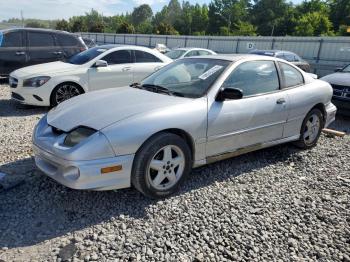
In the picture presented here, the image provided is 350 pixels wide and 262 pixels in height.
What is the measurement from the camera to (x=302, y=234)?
10.7 ft

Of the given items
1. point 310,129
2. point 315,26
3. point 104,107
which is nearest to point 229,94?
point 104,107

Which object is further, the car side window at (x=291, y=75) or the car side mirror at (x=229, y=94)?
the car side window at (x=291, y=75)

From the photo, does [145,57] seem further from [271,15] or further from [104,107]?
[271,15]

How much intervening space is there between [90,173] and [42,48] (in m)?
8.30

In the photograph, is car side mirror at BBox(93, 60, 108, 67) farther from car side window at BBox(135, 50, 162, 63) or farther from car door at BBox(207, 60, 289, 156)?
car door at BBox(207, 60, 289, 156)

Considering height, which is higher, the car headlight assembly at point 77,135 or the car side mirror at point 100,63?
the car side mirror at point 100,63

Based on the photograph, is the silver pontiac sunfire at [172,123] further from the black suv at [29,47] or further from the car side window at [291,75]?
the black suv at [29,47]

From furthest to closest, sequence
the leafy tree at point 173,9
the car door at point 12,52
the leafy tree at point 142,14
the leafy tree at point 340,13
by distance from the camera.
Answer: the leafy tree at point 142,14 → the leafy tree at point 173,9 → the leafy tree at point 340,13 → the car door at point 12,52

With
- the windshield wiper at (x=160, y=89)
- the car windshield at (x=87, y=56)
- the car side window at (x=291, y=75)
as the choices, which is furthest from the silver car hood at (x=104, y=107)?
the car windshield at (x=87, y=56)

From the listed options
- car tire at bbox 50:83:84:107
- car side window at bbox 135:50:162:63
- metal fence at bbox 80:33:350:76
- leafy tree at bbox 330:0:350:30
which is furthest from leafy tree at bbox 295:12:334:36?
car tire at bbox 50:83:84:107

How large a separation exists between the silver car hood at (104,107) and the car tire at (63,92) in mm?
3426

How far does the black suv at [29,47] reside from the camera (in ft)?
32.6

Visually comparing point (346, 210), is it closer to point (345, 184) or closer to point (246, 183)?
point (345, 184)

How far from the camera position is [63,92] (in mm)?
7461
